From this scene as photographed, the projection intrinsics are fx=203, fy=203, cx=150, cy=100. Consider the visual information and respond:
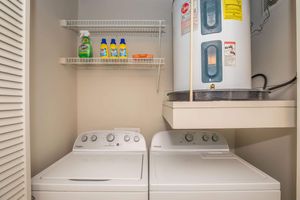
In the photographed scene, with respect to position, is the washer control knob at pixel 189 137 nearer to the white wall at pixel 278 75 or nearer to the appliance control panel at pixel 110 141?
the appliance control panel at pixel 110 141

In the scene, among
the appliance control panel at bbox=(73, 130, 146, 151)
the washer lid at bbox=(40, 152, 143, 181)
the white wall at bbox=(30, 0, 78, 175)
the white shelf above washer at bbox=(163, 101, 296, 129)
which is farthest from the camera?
the appliance control panel at bbox=(73, 130, 146, 151)

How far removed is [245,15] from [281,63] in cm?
44

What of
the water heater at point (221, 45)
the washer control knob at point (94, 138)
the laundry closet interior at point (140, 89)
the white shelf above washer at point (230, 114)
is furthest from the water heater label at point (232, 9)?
the washer control knob at point (94, 138)

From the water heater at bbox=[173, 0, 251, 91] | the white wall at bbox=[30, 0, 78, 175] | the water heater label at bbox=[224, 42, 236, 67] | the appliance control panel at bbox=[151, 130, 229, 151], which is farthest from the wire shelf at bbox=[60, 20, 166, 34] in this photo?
the appliance control panel at bbox=[151, 130, 229, 151]

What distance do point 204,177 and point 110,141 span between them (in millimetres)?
929

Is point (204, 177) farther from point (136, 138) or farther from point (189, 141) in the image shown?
point (136, 138)

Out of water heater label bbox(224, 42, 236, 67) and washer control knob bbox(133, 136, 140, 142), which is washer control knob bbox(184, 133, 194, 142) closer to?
washer control knob bbox(133, 136, 140, 142)

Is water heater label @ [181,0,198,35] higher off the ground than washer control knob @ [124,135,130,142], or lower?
higher

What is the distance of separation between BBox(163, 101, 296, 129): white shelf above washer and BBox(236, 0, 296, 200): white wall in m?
0.27

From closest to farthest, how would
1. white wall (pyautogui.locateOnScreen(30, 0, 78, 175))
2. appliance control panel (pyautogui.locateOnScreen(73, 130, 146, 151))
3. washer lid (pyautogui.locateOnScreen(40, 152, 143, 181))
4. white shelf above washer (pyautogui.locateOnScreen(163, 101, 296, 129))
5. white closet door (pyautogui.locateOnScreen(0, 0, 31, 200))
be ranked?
white closet door (pyautogui.locateOnScreen(0, 0, 31, 200)) → white shelf above washer (pyautogui.locateOnScreen(163, 101, 296, 129)) → washer lid (pyautogui.locateOnScreen(40, 152, 143, 181)) → white wall (pyautogui.locateOnScreen(30, 0, 78, 175)) → appliance control panel (pyautogui.locateOnScreen(73, 130, 146, 151))

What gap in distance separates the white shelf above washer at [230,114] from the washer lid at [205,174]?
0.33m

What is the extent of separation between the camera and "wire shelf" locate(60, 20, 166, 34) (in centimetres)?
186

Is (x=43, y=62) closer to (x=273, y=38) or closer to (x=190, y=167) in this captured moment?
(x=190, y=167)

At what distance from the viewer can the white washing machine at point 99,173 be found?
3.67ft
